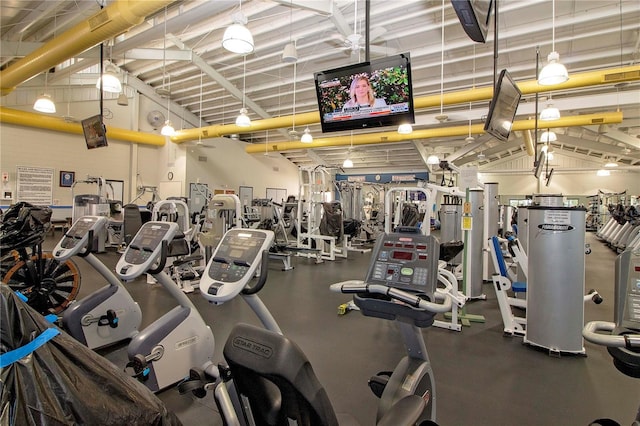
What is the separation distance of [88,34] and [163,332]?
5.29 meters

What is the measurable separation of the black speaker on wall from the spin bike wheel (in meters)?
4.49

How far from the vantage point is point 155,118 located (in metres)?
12.8

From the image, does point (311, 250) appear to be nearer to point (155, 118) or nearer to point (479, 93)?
point (479, 93)

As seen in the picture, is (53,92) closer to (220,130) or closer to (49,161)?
(49,161)

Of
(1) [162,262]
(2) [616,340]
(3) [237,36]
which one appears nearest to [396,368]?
(2) [616,340]

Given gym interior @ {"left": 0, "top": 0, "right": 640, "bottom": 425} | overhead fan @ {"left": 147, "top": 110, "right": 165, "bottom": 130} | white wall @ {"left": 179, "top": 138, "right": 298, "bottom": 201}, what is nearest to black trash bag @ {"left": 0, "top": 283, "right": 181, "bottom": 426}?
gym interior @ {"left": 0, "top": 0, "right": 640, "bottom": 425}

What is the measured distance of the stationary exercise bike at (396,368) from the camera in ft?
2.74

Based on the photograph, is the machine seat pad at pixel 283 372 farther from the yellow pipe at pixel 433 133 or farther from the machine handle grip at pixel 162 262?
the yellow pipe at pixel 433 133

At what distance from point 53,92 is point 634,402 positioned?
14256 millimetres

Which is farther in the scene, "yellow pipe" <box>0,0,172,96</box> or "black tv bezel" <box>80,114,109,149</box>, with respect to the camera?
"black tv bezel" <box>80,114,109,149</box>

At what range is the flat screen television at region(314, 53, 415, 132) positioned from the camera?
141 inches

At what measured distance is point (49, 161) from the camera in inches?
414

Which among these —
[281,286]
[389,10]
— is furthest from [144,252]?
[389,10]

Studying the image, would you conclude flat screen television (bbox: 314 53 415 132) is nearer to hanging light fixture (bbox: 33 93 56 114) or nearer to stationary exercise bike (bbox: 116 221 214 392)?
stationary exercise bike (bbox: 116 221 214 392)
